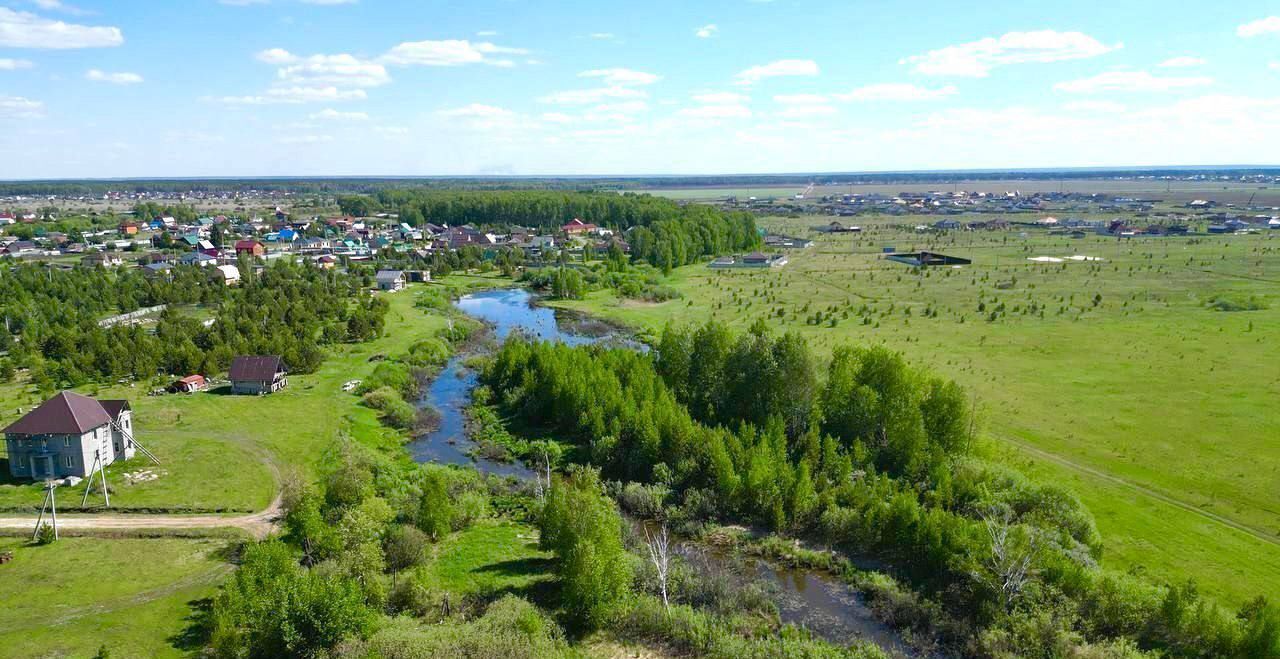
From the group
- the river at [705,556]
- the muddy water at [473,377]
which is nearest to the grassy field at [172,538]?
the muddy water at [473,377]

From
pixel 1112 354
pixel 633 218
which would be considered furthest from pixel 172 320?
pixel 633 218

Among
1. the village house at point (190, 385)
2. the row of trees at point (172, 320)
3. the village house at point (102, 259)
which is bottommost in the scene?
the village house at point (190, 385)

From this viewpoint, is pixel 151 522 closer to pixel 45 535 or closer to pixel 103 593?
pixel 45 535

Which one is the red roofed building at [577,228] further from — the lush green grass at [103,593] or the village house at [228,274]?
the lush green grass at [103,593]

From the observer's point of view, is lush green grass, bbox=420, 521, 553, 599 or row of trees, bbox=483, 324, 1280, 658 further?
lush green grass, bbox=420, 521, 553, 599

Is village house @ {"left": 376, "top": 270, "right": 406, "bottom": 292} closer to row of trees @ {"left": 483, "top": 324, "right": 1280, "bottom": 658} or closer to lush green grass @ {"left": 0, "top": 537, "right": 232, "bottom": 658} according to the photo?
row of trees @ {"left": 483, "top": 324, "right": 1280, "bottom": 658}

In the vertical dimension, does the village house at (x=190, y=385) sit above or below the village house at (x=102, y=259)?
below

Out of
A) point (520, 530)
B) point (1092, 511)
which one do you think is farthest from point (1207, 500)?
point (520, 530)


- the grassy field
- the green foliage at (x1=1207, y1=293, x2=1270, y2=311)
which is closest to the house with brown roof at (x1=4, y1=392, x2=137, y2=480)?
the grassy field
